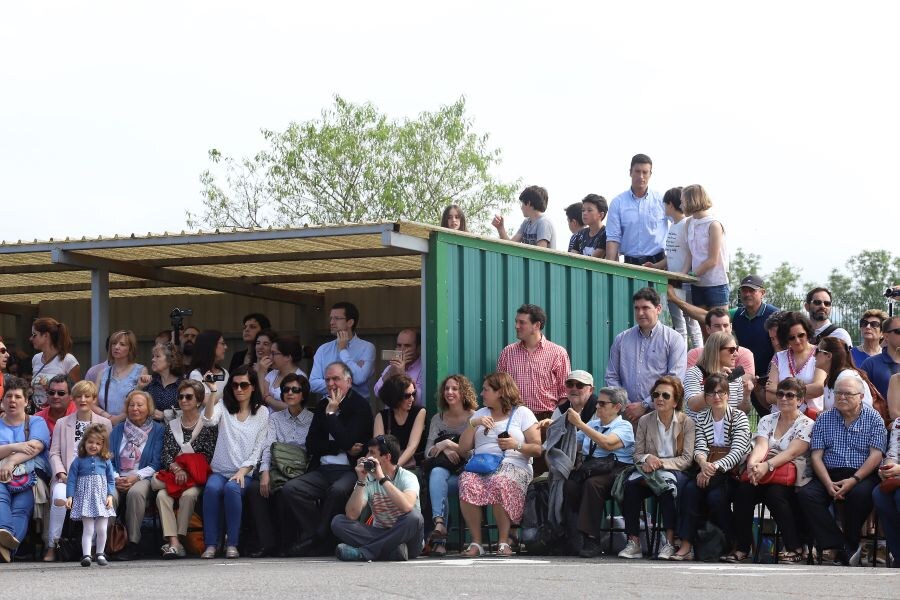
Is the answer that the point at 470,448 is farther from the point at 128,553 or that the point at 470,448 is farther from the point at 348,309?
the point at 128,553

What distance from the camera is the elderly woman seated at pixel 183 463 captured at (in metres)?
12.2

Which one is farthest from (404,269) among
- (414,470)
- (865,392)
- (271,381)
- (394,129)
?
(394,129)

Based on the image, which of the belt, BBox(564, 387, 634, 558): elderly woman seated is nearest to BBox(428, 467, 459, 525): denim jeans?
BBox(564, 387, 634, 558): elderly woman seated

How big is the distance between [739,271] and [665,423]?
43.6 metres

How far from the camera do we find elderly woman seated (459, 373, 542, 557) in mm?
11875

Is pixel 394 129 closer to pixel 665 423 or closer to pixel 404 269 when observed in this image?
pixel 404 269

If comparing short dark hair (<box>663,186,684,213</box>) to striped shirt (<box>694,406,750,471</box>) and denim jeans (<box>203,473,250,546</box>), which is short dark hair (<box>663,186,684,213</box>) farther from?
denim jeans (<box>203,473,250,546</box>)

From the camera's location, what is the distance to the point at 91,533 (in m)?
11.7

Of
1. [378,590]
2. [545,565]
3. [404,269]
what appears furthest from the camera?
[404,269]

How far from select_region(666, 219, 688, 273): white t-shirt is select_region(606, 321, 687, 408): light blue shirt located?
6.40 ft

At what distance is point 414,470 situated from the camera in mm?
12320

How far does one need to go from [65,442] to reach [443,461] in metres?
3.06

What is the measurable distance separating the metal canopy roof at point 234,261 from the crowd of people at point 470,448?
0.84 m

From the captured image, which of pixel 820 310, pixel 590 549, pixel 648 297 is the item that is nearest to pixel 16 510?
pixel 590 549
